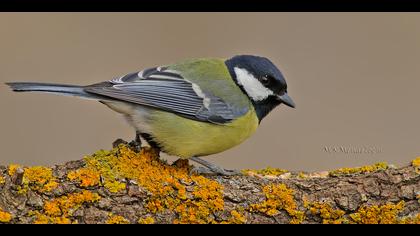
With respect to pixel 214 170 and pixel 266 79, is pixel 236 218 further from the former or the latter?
pixel 266 79

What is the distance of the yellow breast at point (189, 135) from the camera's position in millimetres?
4234

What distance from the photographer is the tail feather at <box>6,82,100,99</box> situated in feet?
13.0

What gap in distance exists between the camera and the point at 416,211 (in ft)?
12.0

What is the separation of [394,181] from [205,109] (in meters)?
1.36

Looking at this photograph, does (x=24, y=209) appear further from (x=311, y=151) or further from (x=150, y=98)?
(x=311, y=151)

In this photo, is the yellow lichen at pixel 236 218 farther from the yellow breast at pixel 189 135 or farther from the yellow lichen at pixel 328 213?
the yellow breast at pixel 189 135

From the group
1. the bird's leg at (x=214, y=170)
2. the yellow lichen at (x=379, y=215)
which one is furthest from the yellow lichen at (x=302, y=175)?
the yellow lichen at (x=379, y=215)

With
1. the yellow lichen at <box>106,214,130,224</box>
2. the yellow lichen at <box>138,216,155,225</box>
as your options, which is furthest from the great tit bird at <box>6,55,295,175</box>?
Answer: the yellow lichen at <box>106,214,130,224</box>

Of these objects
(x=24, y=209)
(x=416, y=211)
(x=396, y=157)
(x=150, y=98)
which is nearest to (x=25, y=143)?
(x=150, y=98)

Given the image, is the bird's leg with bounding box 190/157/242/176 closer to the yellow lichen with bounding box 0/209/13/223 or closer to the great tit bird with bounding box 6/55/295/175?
the great tit bird with bounding box 6/55/295/175

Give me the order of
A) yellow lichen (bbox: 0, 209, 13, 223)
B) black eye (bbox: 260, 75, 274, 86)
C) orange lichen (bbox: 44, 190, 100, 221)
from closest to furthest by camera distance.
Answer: yellow lichen (bbox: 0, 209, 13, 223) → orange lichen (bbox: 44, 190, 100, 221) → black eye (bbox: 260, 75, 274, 86)

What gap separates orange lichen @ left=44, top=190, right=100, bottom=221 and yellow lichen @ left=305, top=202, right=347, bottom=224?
1237mm

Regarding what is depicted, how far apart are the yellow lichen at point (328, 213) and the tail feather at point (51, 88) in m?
1.59

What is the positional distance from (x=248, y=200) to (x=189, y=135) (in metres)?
0.73
